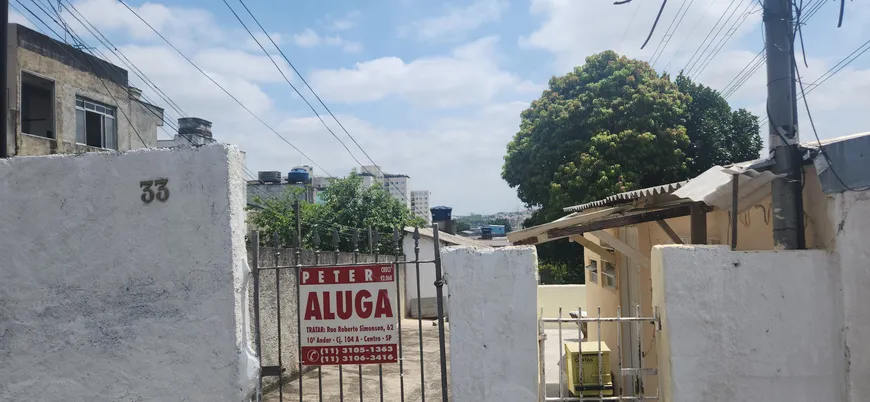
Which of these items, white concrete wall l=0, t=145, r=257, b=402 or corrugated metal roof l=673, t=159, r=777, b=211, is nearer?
white concrete wall l=0, t=145, r=257, b=402

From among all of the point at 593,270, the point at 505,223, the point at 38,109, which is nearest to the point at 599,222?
the point at 593,270

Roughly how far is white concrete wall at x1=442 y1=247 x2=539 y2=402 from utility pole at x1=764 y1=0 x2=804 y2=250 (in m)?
2.08

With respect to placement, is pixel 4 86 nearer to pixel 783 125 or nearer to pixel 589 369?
pixel 783 125

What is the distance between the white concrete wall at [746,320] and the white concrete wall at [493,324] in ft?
3.52

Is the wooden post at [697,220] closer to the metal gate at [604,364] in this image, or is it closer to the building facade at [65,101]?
the metal gate at [604,364]

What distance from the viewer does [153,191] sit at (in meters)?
4.68

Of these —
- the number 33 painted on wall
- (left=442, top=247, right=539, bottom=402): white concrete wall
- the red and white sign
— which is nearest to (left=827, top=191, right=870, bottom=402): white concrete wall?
(left=442, top=247, right=539, bottom=402): white concrete wall

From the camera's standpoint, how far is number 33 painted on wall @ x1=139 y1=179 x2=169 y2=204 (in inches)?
183

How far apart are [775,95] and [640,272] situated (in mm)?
4372

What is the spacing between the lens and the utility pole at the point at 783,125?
4.74 meters

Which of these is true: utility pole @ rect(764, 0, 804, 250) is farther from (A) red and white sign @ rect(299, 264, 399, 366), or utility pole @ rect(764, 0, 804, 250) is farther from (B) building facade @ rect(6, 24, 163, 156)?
(B) building facade @ rect(6, 24, 163, 156)

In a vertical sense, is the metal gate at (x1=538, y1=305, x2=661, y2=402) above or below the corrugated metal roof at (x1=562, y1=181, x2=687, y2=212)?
below

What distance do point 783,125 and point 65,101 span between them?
52.8 ft

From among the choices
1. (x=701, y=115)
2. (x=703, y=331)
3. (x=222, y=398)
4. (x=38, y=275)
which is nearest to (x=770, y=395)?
(x=703, y=331)
